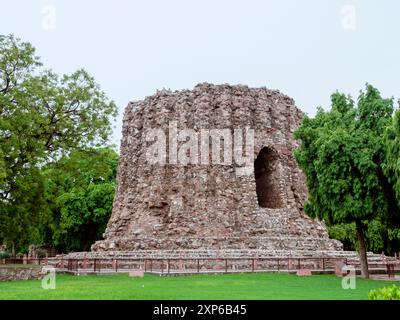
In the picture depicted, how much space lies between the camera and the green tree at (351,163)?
60.6ft

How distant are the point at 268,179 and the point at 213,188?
13.0 ft

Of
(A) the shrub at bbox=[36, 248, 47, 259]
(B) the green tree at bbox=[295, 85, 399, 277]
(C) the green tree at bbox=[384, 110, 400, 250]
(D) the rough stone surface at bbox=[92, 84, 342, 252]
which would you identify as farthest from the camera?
(A) the shrub at bbox=[36, 248, 47, 259]

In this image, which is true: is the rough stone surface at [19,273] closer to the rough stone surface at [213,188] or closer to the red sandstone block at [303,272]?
the rough stone surface at [213,188]

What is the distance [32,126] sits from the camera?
70.6 feet

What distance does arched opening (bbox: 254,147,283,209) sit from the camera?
29703 mm

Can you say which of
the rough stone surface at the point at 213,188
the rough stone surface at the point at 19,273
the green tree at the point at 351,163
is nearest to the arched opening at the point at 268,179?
the rough stone surface at the point at 213,188

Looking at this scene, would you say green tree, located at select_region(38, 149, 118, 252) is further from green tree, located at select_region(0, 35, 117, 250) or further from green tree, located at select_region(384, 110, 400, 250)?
green tree, located at select_region(384, 110, 400, 250)

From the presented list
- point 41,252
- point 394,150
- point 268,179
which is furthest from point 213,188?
point 41,252

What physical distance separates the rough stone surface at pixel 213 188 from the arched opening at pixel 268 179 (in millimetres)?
55

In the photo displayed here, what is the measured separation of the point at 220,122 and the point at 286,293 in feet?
54.0

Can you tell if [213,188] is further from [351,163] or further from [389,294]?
[389,294]

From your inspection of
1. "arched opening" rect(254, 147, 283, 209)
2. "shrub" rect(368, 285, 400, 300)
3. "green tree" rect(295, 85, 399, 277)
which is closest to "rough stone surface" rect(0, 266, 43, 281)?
"green tree" rect(295, 85, 399, 277)

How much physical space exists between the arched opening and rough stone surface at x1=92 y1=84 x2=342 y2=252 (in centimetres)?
6
